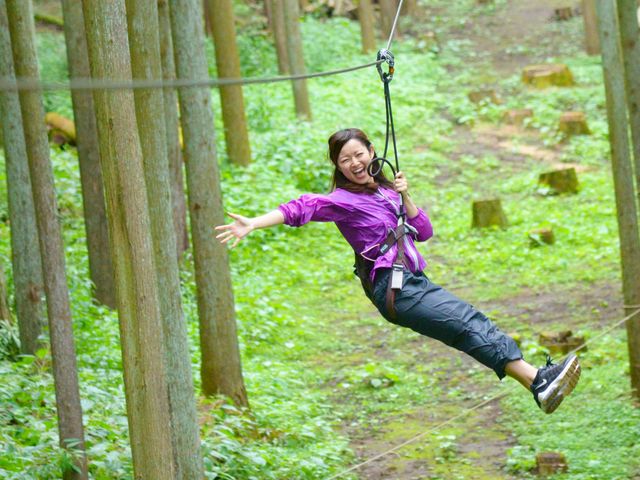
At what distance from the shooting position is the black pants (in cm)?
542

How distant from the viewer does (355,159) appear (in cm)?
553

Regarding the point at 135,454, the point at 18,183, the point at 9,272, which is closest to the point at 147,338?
the point at 135,454

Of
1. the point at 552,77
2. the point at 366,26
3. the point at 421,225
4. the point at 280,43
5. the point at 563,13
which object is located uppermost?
the point at 563,13

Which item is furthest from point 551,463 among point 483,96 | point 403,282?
point 483,96

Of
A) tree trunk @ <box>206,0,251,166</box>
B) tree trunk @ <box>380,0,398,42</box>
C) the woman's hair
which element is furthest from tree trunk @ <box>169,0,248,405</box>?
tree trunk @ <box>380,0,398,42</box>

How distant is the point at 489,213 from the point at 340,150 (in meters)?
9.17

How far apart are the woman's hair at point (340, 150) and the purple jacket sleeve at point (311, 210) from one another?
7.0 inches

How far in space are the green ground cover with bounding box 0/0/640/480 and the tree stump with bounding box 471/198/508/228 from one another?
202 millimetres

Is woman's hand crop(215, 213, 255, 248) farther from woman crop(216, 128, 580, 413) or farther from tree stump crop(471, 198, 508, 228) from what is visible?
tree stump crop(471, 198, 508, 228)

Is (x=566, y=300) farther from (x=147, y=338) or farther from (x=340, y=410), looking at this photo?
(x=147, y=338)

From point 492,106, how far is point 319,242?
26.5 ft

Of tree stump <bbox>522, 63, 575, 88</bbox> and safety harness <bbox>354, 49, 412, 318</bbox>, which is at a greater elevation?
tree stump <bbox>522, 63, 575, 88</bbox>

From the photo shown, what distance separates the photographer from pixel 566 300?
1167 cm

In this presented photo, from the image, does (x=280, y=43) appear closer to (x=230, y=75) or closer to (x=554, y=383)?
(x=230, y=75)
